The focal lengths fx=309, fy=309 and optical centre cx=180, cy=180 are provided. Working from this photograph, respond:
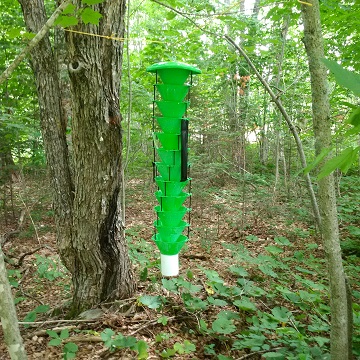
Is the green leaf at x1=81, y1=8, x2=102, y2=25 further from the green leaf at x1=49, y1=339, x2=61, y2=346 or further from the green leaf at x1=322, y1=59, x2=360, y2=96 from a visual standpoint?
the green leaf at x1=49, y1=339, x2=61, y2=346

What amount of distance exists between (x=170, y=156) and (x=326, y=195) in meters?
0.90

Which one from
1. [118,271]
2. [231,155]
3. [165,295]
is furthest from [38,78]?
[231,155]

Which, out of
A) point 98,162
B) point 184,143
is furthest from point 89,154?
point 184,143

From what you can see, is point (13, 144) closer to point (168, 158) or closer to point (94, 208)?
point (94, 208)

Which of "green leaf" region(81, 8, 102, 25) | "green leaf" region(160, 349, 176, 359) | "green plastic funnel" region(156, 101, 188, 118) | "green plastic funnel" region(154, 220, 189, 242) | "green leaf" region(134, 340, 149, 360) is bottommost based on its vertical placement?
"green leaf" region(160, 349, 176, 359)

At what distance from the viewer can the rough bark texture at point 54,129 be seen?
2.36 metres

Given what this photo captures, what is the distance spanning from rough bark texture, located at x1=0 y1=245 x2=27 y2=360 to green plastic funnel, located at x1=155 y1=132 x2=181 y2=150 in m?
1.06

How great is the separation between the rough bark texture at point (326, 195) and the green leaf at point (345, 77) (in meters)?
0.82

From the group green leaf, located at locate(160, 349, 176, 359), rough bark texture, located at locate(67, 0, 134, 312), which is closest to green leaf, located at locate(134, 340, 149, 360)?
green leaf, located at locate(160, 349, 176, 359)

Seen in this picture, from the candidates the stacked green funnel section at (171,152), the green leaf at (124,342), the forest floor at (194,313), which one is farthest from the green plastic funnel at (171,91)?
the green leaf at (124,342)

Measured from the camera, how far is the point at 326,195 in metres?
1.47

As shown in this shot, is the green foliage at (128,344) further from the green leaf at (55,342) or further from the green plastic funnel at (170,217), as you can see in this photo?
the green plastic funnel at (170,217)

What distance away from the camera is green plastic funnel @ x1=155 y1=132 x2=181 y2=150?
6.19 ft

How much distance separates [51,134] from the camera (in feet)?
7.98
